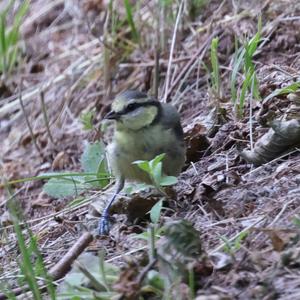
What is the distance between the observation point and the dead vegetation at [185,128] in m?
2.67

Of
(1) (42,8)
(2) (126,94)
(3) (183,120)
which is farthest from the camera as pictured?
(1) (42,8)

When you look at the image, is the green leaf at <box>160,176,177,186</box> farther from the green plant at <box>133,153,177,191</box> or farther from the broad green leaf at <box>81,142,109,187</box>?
the broad green leaf at <box>81,142,109,187</box>

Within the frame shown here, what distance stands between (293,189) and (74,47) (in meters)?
3.62

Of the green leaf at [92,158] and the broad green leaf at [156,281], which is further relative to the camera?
the green leaf at [92,158]

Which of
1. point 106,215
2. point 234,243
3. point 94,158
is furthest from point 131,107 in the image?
point 234,243

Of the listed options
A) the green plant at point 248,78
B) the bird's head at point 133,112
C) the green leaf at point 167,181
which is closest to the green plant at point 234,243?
the green leaf at point 167,181

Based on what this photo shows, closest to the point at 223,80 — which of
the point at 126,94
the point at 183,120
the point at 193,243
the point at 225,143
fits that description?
the point at 183,120

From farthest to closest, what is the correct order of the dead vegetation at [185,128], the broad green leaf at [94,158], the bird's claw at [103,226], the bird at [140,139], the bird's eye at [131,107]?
the broad green leaf at [94,158], the bird's eye at [131,107], the bird at [140,139], the bird's claw at [103,226], the dead vegetation at [185,128]

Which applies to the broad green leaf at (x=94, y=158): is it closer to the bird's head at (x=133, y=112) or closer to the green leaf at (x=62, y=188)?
the green leaf at (x=62, y=188)

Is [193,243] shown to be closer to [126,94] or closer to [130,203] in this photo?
[130,203]

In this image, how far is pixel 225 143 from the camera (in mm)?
4105

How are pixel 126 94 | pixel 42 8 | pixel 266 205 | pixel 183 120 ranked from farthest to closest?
pixel 42 8 → pixel 183 120 → pixel 126 94 → pixel 266 205

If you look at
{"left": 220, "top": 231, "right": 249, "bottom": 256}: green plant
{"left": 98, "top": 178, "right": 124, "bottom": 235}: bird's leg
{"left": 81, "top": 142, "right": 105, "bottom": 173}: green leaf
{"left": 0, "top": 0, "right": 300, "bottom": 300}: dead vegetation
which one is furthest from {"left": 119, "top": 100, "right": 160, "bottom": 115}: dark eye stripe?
{"left": 220, "top": 231, "right": 249, "bottom": 256}: green plant

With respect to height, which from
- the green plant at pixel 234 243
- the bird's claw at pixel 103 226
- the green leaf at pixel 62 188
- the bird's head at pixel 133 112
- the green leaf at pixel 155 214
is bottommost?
the green leaf at pixel 62 188
